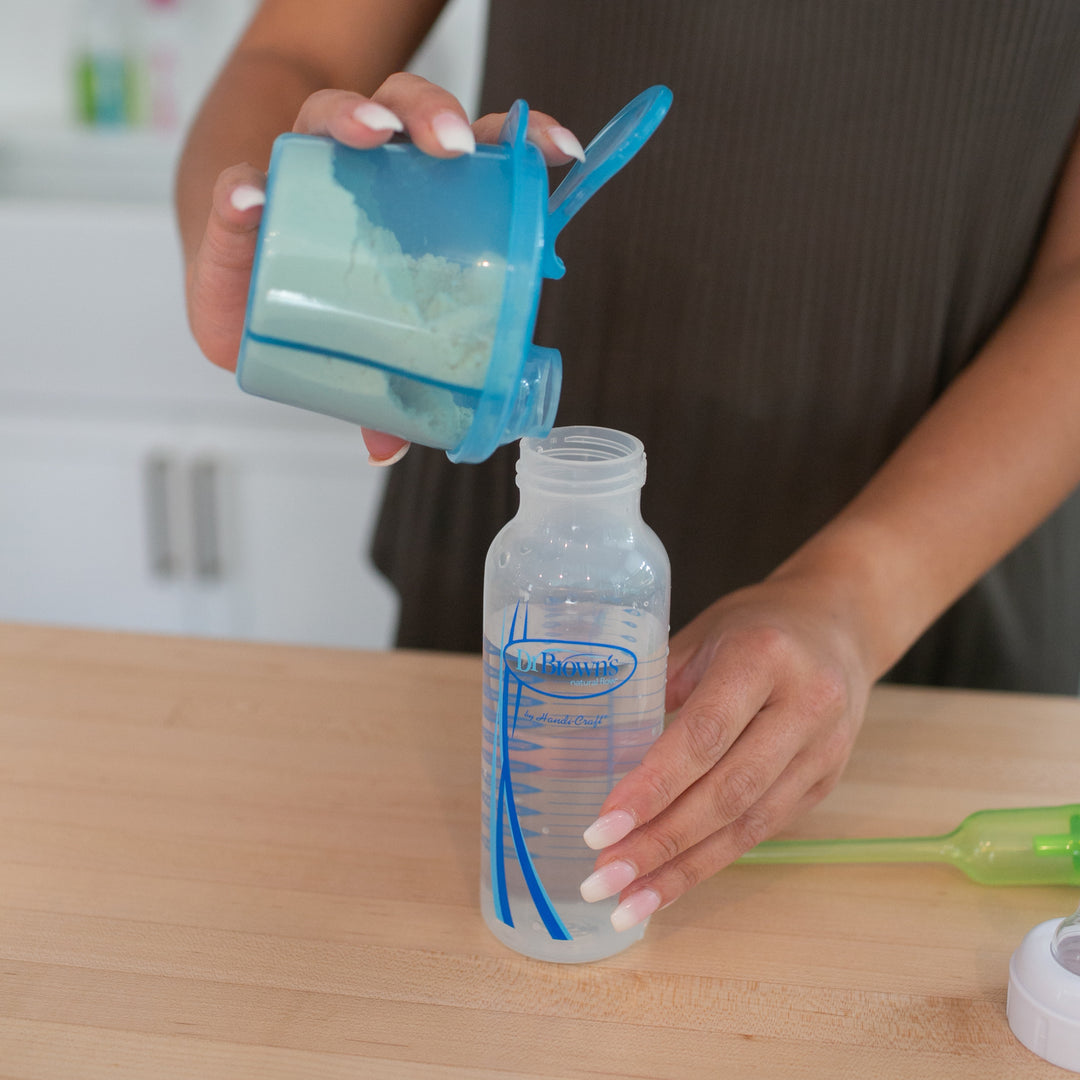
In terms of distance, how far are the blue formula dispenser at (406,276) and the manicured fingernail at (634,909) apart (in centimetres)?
23

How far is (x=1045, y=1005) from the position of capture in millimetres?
528

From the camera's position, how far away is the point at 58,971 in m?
0.56

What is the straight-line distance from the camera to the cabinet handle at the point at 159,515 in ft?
5.84

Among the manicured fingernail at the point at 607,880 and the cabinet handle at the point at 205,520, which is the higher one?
the manicured fingernail at the point at 607,880

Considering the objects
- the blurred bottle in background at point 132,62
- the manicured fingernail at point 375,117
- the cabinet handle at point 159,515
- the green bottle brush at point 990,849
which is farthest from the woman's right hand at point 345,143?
the blurred bottle in background at point 132,62

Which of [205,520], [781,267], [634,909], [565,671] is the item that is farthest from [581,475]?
[205,520]

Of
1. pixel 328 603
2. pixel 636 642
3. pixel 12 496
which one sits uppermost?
pixel 636 642

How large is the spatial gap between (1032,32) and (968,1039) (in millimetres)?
692

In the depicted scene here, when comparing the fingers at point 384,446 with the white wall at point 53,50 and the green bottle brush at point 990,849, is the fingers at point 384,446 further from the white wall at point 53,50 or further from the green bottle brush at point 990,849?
the white wall at point 53,50

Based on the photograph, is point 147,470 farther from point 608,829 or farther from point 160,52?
point 608,829

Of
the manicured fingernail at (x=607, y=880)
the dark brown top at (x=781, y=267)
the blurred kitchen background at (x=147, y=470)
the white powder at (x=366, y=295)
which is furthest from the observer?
the blurred kitchen background at (x=147, y=470)

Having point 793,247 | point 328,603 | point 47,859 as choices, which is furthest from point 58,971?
point 328,603

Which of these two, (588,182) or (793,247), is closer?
(588,182)

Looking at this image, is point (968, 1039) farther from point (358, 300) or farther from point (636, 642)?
point (358, 300)
